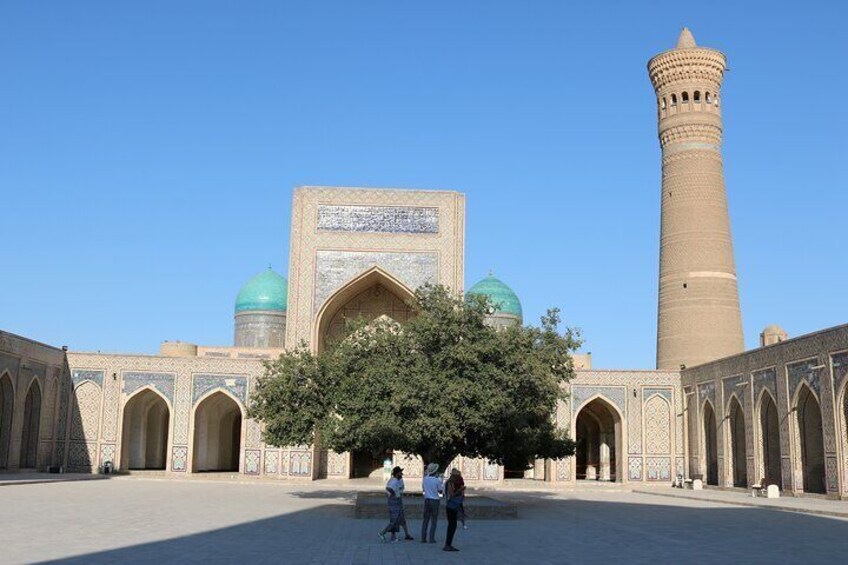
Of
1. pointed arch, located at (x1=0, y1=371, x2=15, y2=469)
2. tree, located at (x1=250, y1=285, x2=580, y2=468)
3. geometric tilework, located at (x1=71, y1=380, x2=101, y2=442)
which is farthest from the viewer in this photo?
geometric tilework, located at (x1=71, y1=380, x2=101, y2=442)

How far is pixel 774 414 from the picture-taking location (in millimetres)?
22156

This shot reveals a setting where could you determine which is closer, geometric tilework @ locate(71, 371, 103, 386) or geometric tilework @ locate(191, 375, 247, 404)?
geometric tilework @ locate(71, 371, 103, 386)

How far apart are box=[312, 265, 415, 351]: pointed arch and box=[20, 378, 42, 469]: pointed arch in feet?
24.5

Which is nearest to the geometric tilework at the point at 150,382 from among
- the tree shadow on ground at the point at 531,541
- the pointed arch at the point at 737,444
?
the tree shadow on ground at the point at 531,541

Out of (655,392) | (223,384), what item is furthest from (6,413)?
(655,392)

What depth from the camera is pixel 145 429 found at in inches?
1153

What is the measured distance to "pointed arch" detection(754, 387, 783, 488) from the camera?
21.9 m

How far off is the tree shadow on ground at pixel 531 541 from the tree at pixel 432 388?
1.27 metres

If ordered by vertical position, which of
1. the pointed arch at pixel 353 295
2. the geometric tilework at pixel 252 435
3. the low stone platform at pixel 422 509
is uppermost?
the pointed arch at pixel 353 295

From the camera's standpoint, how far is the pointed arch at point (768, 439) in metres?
21.9

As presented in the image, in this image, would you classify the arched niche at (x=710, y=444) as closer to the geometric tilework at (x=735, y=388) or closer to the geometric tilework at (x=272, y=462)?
the geometric tilework at (x=735, y=388)

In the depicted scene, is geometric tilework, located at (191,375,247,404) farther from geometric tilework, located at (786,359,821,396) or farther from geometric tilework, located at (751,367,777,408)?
geometric tilework, located at (786,359,821,396)

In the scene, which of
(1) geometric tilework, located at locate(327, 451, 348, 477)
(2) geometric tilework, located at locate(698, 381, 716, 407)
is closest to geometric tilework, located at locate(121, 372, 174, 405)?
(1) geometric tilework, located at locate(327, 451, 348, 477)

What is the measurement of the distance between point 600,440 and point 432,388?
18588 mm
